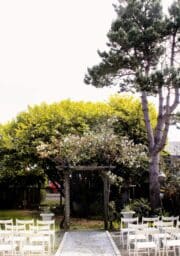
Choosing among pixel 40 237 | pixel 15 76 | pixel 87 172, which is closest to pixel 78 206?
pixel 87 172

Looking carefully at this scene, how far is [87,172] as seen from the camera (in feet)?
83.2

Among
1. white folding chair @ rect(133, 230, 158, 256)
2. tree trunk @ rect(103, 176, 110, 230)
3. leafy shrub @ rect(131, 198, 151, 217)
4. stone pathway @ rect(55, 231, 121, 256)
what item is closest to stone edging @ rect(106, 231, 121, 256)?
stone pathway @ rect(55, 231, 121, 256)

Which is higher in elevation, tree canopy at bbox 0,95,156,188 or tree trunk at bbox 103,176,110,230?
tree canopy at bbox 0,95,156,188

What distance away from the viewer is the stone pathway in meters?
14.2

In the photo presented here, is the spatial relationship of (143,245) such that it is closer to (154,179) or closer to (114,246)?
(114,246)

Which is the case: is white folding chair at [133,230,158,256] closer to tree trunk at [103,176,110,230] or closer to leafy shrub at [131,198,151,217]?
tree trunk at [103,176,110,230]

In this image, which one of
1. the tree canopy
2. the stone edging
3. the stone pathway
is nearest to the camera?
the stone edging

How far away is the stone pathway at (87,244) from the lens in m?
14.2

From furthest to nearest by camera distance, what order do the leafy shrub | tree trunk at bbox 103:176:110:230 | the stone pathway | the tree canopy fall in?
the tree canopy
the leafy shrub
tree trunk at bbox 103:176:110:230
the stone pathway

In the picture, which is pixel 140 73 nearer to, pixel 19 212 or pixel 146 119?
pixel 146 119

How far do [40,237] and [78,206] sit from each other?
1218 cm

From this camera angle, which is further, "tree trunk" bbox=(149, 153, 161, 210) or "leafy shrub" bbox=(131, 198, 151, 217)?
"tree trunk" bbox=(149, 153, 161, 210)

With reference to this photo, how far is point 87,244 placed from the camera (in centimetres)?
1611

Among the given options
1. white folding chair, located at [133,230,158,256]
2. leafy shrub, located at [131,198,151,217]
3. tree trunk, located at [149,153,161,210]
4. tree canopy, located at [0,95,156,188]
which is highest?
tree canopy, located at [0,95,156,188]
